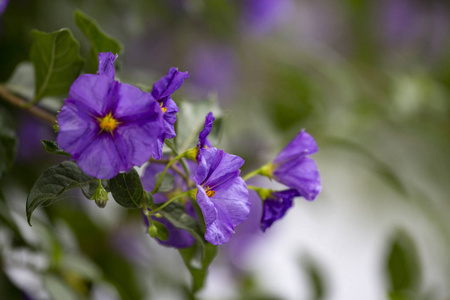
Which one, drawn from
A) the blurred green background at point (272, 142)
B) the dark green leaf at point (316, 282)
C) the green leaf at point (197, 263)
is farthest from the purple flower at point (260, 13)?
the green leaf at point (197, 263)

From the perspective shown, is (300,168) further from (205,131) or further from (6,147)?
(6,147)

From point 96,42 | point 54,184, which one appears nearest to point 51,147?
point 54,184

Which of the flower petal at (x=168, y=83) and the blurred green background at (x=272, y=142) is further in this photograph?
the blurred green background at (x=272, y=142)

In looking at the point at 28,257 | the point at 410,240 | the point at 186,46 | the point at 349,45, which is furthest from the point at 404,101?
the point at 28,257

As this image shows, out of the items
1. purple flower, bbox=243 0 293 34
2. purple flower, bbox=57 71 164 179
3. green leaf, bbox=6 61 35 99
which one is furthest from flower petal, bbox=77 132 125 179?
purple flower, bbox=243 0 293 34

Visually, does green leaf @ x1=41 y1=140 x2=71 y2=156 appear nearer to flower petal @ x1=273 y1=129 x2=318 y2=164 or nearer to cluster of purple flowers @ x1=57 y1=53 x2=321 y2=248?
cluster of purple flowers @ x1=57 y1=53 x2=321 y2=248

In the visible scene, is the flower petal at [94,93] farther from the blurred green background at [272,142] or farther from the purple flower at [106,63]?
the blurred green background at [272,142]

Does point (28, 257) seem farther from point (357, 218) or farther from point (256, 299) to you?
point (357, 218)
